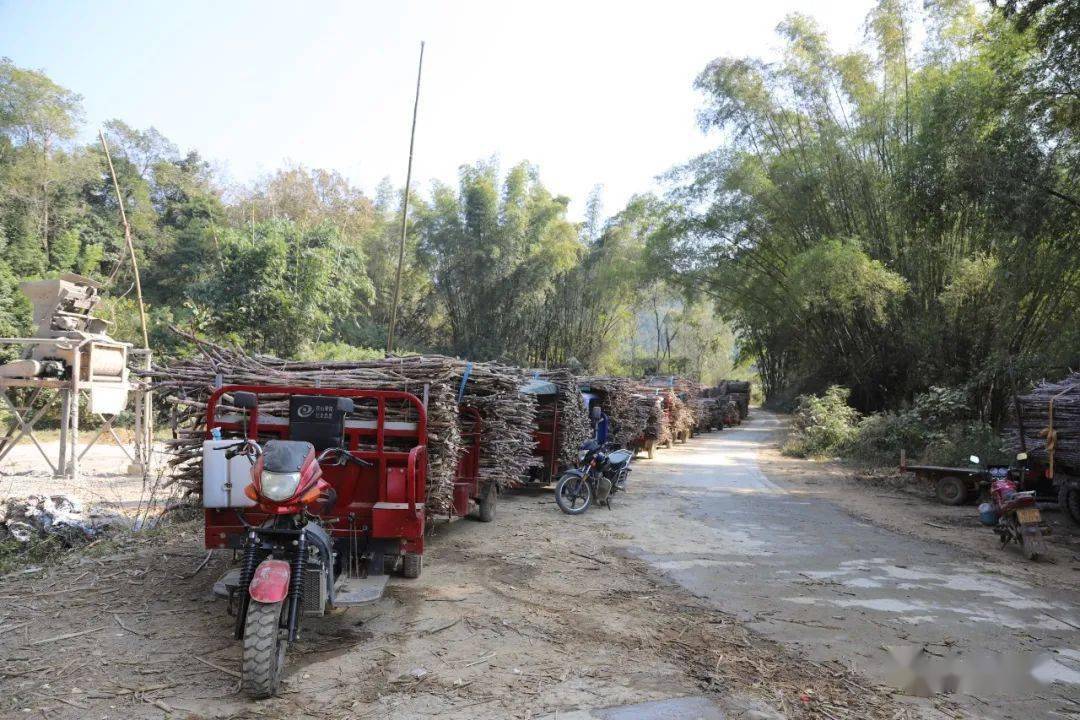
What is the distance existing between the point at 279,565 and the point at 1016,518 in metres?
7.05

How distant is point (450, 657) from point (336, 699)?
28.9 inches

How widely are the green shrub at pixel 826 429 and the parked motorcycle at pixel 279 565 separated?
52.3ft

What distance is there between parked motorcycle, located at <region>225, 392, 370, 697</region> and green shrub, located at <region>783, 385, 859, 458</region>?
15.9 metres

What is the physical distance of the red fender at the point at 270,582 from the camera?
3.27 meters

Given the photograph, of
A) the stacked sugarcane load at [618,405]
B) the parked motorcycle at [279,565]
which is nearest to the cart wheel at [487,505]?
the parked motorcycle at [279,565]

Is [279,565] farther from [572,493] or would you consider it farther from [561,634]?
[572,493]

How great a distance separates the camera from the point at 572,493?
29.7 ft

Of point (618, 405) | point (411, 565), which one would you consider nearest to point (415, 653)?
point (411, 565)

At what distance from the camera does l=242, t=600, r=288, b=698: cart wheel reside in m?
3.23

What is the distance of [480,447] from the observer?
301 inches

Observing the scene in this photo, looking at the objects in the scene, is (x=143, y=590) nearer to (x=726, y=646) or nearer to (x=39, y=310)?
(x=726, y=646)

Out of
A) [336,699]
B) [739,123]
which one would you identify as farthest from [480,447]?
[739,123]

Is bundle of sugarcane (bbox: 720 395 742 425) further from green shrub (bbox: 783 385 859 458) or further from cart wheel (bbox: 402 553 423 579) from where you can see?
cart wheel (bbox: 402 553 423 579)

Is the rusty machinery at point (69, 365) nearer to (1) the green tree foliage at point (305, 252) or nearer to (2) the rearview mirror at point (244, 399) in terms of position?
(1) the green tree foliage at point (305, 252)
